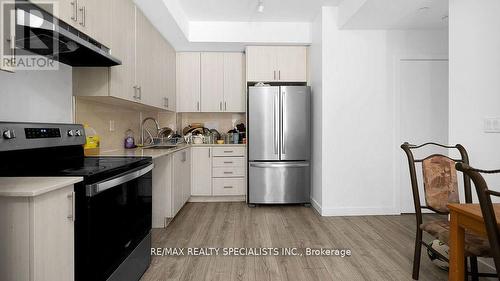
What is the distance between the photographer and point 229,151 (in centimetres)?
436

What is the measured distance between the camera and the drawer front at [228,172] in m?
4.35

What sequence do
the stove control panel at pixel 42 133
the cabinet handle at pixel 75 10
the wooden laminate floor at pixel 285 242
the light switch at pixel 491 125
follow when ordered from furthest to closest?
the wooden laminate floor at pixel 285 242 → the light switch at pixel 491 125 → the cabinet handle at pixel 75 10 → the stove control panel at pixel 42 133

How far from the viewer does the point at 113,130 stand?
3.10m

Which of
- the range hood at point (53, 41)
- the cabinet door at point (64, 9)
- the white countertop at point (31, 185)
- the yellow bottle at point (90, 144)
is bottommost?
the white countertop at point (31, 185)

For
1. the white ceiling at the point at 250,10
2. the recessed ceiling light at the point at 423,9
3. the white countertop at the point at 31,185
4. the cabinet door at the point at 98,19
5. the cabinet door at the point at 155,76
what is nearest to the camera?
the white countertop at the point at 31,185

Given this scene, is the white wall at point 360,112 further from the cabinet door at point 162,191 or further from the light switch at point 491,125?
the cabinet door at point 162,191

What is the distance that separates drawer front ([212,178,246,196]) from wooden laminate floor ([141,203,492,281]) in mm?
264

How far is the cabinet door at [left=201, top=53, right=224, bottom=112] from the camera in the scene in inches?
180

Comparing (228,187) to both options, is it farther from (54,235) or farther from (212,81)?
(54,235)

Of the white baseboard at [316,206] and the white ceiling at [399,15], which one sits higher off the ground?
the white ceiling at [399,15]

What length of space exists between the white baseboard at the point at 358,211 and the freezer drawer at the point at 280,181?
19.1 inches

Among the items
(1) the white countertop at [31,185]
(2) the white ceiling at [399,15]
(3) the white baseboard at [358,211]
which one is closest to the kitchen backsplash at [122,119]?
(1) the white countertop at [31,185]

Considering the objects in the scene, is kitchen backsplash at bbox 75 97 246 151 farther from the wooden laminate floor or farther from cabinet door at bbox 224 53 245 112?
the wooden laminate floor

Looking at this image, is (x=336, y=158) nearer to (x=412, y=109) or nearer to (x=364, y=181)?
(x=364, y=181)
